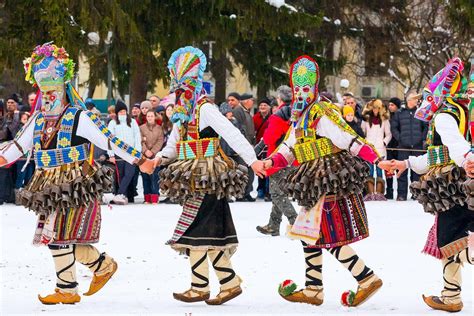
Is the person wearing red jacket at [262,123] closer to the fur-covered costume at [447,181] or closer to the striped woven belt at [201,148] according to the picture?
the striped woven belt at [201,148]

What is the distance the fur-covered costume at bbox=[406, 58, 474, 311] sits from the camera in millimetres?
9164

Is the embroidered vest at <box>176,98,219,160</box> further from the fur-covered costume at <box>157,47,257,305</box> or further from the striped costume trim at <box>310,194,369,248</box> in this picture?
the striped costume trim at <box>310,194,369,248</box>

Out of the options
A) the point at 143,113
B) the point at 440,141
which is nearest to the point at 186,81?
the point at 440,141

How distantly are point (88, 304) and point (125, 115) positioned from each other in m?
10.1

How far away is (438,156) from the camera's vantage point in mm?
9344

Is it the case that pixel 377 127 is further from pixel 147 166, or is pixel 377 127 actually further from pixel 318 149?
pixel 147 166

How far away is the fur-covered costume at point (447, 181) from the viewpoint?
916cm

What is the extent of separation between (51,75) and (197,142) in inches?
49.1

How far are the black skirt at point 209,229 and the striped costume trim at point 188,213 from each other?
22 millimetres

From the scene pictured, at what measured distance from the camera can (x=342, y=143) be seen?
31.4 ft

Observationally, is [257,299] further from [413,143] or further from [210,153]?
[413,143]

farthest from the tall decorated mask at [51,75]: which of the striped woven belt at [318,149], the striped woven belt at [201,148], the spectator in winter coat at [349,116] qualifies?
the spectator in winter coat at [349,116]

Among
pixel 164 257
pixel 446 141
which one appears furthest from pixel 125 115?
pixel 446 141

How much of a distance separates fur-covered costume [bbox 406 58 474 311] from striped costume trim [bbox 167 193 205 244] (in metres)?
1.64
